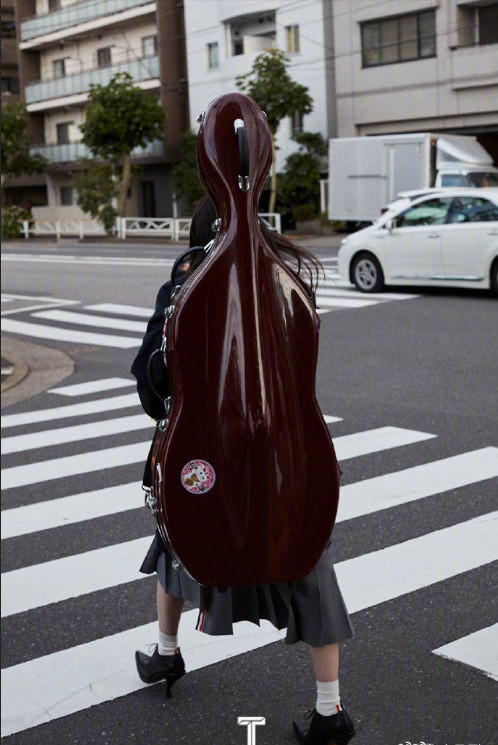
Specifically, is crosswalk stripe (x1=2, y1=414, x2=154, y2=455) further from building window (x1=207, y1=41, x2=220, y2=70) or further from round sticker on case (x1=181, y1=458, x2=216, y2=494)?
round sticker on case (x1=181, y1=458, x2=216, y2=494)

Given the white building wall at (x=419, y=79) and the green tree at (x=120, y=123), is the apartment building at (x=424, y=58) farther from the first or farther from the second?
the green tree at (x=120, y=123)

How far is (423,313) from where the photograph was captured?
10312mm

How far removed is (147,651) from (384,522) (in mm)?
Result: 1896

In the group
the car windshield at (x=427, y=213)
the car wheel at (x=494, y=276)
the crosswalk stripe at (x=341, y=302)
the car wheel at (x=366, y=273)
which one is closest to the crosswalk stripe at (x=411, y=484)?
the car wheel at (x=494, y=276)

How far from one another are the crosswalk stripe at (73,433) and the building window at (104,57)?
3391 mm

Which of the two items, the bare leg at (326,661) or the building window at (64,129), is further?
the building window at (64,129)

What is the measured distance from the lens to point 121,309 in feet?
46.4

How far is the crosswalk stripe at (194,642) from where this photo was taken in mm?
2670

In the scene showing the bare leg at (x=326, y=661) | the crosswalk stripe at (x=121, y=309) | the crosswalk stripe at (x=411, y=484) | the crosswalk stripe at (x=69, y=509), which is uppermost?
the bare leg at (x=326, y=661)

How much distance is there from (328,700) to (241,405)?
95 centimetres

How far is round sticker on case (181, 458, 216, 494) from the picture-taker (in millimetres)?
1403

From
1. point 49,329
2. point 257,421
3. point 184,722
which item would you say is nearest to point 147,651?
point 184,722

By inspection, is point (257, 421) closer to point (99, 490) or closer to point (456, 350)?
point (99, 490)

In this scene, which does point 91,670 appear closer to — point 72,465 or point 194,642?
point 194,642
